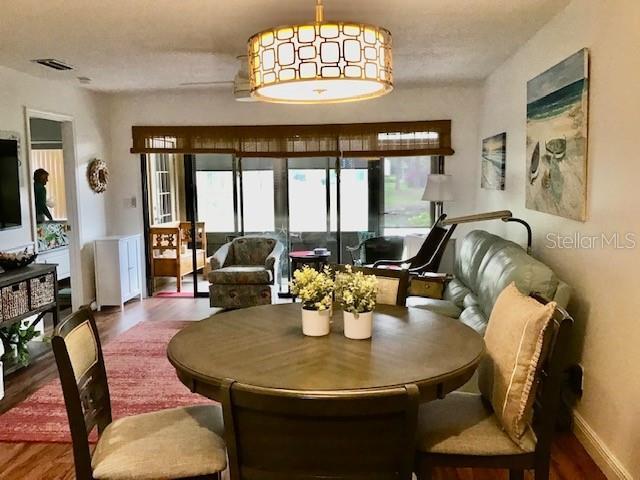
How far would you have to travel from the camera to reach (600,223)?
9.16 feet

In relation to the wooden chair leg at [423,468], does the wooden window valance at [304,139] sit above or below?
above

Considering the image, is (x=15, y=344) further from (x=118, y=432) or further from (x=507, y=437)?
(x=507, y=437)

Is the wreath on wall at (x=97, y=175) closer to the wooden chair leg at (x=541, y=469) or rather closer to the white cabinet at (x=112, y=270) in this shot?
the white cabinet at (x=112, y=270)

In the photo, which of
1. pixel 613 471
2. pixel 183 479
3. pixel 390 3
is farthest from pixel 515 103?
pixel 183 479

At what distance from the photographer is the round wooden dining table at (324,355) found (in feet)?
5.98

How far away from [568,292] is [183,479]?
6.79ft

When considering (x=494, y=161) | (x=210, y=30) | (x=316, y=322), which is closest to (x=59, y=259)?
(x=210, y=30)

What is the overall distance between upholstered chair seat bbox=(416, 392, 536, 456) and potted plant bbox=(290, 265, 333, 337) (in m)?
0.52

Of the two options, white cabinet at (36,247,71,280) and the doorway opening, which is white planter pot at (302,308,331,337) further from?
white cabinet at (36,247,71,280)

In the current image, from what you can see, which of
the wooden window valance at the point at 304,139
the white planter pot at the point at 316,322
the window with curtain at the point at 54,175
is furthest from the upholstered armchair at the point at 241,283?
the white planter pot at the point at 316,322

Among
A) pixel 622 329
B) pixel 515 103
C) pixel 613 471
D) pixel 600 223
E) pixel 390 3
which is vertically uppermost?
pixel 390 3

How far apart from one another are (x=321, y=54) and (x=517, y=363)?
136cm

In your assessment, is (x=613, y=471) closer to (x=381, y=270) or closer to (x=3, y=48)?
(x=381, y=270)

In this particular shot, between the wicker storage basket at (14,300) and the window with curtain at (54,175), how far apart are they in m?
3.91
